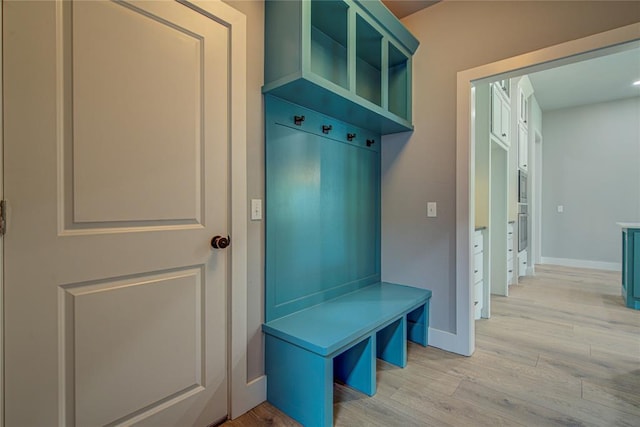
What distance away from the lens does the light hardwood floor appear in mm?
1552

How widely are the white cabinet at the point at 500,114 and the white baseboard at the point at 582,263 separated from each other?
3399 millimetres

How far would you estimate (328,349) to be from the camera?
1.42 metres

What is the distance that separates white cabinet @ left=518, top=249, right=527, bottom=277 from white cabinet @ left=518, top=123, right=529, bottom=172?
1301 millimetres

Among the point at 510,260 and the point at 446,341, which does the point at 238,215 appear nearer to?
the point at 446,341

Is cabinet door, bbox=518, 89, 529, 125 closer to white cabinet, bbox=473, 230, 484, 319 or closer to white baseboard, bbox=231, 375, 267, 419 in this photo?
white cabinet, bbox=473, 230, 484, 319

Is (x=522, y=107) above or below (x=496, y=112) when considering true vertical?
above

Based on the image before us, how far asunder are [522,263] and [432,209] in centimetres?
334

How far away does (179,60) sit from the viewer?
4.39ft

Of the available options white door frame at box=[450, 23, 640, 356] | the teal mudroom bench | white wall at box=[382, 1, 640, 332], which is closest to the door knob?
the teal mudroom bench

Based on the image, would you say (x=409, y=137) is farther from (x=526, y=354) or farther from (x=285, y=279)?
(x=526, y=354)

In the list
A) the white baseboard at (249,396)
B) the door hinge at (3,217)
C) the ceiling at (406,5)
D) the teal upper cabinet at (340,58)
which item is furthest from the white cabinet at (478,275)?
the door hinge at (3,217)

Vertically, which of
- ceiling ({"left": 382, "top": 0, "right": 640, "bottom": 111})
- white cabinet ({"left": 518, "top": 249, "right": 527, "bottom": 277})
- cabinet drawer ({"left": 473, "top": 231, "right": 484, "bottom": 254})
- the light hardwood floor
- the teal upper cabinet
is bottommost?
the light hardwood floor

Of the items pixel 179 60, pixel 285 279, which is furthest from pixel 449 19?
pixel 285 279

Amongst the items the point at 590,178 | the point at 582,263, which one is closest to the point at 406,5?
the point at 590,178
